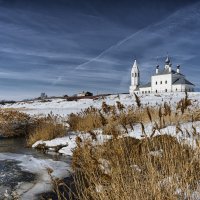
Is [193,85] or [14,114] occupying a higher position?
[193,85]

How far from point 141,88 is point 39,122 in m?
92.3

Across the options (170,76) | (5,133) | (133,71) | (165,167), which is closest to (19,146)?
(5,133)

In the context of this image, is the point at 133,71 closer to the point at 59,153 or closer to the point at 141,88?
the point at 141,88

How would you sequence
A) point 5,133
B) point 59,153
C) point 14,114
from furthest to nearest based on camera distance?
point 14,114
point 5,133
point 59,153

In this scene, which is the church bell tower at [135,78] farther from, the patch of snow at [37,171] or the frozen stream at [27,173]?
the patch of snow at [37,171]

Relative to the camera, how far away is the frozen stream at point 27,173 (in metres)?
7.00

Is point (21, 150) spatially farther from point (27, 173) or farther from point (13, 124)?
point (13, 124)

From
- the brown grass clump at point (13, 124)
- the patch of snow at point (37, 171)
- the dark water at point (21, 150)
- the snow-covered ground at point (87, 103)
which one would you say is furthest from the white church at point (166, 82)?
the patch of snow at point (37, 171)

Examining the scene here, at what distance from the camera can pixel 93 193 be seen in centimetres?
436

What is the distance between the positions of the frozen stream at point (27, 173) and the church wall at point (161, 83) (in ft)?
300

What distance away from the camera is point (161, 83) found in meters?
105

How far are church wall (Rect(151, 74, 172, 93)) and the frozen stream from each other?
91351 mm

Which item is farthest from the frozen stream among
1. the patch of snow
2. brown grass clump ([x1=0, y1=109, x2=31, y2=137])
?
brown grass clump ([x1=0, y1=109, x2=31, y2=137])

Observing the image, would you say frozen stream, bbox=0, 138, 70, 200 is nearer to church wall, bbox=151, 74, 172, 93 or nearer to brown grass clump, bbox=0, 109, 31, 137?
brown grass clump, bbox=0, 109, 31, 137
